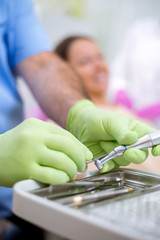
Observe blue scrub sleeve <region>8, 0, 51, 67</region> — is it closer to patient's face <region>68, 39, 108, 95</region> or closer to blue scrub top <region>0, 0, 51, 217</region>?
blue scrub top <region>0, 0, 51, 217</region>

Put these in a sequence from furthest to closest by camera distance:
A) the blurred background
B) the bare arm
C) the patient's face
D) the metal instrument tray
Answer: the blurred background, the patient's face, the bare arm, the metal instrument tray

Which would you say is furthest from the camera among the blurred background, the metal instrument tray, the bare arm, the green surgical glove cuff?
the blurred background

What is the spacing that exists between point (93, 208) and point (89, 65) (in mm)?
1571

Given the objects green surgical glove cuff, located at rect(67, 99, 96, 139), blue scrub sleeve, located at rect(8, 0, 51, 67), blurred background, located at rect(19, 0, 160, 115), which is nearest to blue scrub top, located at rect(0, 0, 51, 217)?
blue scrub sleeve, located at rect(8, 0, 51, 67)

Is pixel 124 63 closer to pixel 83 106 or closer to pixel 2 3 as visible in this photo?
pixel 2 3

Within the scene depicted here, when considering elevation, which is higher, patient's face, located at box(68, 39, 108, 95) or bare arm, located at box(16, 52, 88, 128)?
patient's face, located at box(68, 39, 108, 95)

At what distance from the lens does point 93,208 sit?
377 mm

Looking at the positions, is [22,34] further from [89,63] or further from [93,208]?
[89,63]

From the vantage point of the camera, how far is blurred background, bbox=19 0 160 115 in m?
1.97

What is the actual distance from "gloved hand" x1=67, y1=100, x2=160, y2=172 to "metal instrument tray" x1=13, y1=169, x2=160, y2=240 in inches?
2.2

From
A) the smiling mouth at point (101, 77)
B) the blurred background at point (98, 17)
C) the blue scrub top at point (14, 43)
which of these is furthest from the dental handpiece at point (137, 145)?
the blurred background at point (98, 17)

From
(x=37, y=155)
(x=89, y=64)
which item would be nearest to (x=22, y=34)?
(x=37, y=155)

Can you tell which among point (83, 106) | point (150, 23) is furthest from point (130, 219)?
point (150, 23)

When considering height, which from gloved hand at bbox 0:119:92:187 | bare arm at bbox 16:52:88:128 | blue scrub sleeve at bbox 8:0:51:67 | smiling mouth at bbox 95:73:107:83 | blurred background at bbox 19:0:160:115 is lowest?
gloved hand at bbox 0:119:92:187
